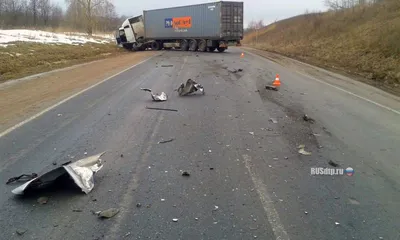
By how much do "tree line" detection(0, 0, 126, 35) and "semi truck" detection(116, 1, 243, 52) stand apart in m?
20.7

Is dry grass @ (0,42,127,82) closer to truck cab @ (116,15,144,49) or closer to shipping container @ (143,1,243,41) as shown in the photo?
A: shipping container @ (143,1,243,41)

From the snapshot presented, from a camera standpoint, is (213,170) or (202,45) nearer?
(213,170)

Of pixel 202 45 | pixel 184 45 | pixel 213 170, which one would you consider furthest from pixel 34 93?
pixel 184 45

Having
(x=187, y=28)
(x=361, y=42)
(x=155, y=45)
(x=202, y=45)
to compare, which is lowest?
(x=361, y=42)

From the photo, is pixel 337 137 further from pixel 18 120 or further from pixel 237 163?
pixel 18 120

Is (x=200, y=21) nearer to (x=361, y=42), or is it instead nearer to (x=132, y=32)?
(x=132, y=32)

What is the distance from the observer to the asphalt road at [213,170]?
3488mm

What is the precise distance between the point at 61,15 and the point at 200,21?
88.1 meters

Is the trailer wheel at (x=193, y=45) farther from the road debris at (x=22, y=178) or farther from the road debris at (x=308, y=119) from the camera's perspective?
the road debris at (x=22, y=178)

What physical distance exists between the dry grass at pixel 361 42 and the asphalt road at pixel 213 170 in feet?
30.1

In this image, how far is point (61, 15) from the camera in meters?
111

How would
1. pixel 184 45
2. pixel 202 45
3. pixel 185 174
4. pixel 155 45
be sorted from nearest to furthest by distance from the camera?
pixel 185 174 → pixel 202 45 → pixel 184 45 → pixel 155 45

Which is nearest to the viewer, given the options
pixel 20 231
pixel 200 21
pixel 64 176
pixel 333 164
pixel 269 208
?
pixel 20 231

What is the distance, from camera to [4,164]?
16.7ft
